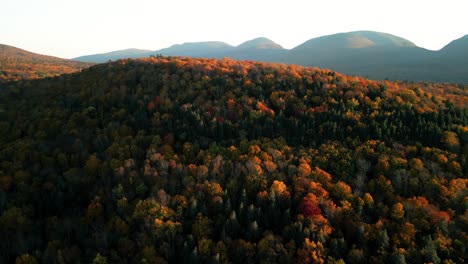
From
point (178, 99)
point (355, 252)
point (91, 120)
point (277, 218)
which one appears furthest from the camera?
point (178, 99)

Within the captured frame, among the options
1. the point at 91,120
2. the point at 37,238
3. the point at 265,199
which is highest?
the point at 91,120

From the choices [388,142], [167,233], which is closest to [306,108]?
[388,142]

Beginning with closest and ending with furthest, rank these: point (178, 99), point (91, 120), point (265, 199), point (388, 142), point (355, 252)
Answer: point (355, 252), point (265, 199), point (388, 142), point (91, 120), point (178, 99)

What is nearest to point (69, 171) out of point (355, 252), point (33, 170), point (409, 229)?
point (33, 170)

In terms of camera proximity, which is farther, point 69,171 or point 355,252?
point 69,171

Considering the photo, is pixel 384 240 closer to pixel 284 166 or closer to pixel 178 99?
pixel 284 166

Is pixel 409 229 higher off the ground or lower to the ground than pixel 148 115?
lower
